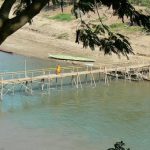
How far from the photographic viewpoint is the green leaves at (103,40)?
4.89 metres

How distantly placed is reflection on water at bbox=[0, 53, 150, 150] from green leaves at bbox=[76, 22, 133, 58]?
1635 cm

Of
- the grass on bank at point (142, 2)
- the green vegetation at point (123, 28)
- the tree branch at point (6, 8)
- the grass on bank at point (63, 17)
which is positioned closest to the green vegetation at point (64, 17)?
the grass on bank at point (63, 17)

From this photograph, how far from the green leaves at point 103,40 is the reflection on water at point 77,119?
1635 cm

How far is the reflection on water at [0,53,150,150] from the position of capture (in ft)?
71.9

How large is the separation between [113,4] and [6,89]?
2759 centimetres

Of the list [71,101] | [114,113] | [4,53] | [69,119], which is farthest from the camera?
[4,53]

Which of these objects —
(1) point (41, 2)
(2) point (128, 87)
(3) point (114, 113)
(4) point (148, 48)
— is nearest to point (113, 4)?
(1) point (41, 2)

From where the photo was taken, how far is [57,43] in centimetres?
5075

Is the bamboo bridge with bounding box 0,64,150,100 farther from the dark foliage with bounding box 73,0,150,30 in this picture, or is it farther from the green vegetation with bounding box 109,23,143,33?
the dark foliage with bounding box 73,0,150,30

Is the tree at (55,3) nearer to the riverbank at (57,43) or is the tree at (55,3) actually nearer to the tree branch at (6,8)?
the tree branch at (6,8)

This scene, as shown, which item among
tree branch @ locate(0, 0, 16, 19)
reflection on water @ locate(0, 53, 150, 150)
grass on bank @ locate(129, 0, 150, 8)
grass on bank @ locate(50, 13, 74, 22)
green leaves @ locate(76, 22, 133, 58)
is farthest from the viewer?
grass on bank @ locate(50, 13, 74, 22)

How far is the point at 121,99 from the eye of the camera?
30906mm

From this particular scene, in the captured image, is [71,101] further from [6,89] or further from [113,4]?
[113,4]

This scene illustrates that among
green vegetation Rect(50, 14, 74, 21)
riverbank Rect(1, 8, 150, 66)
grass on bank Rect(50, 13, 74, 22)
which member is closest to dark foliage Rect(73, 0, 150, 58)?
riverbank Rect(1, 8, 150, 66)
